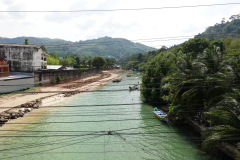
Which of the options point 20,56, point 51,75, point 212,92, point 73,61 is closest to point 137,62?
point 51,75

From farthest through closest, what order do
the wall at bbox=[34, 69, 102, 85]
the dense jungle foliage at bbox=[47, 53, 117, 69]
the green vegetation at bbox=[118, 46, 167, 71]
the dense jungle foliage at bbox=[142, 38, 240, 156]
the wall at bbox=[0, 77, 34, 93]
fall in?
the dense jungle foliage at bbox=[47, 53, 117, 69] → the wall at bbox=[34, 69, 102, 85] → the wall at bbox=[0, 77, 34, 93] → the green vegetation at bbox=[118, 46, 167, 71] → the dense jungle foliage at bbox=[142, 38, 240, 156]

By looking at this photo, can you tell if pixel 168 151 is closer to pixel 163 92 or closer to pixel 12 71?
pixel 163 92

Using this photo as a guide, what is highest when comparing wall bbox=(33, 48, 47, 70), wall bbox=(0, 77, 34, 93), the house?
wall bbox=(33, 48, 47, 70)

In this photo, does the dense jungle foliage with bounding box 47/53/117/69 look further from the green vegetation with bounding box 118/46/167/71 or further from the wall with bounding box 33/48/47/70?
the wall with bounding box 33/48/47/70

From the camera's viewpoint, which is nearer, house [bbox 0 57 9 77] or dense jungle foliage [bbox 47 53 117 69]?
house [bbox 0 57 9 77]

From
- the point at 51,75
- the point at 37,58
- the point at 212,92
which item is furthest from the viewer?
the point at 51,75

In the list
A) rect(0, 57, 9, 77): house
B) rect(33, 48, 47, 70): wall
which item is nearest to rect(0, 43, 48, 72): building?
rect(33, 48, 47, 70): wall

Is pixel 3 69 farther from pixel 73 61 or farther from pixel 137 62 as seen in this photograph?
pixel 73 61

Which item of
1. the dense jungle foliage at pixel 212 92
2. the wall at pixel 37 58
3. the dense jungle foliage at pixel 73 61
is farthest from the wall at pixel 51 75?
the dense jungle foliage at pixel 212 92

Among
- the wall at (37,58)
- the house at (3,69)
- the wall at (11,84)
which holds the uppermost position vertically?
the wall at (37,58)

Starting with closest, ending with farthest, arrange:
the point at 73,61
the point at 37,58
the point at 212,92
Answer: the point at 212,92 → the point at 37,58 → the point at 73,61

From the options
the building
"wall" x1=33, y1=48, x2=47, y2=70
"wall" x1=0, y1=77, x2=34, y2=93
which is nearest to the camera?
"wall" x1=0, y1=77, x2=34, y2=93

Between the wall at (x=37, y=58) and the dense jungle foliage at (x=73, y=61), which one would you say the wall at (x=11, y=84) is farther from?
the dense jungle foliage at (x=73, y=61)

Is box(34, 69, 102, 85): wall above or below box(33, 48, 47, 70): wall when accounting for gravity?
below
